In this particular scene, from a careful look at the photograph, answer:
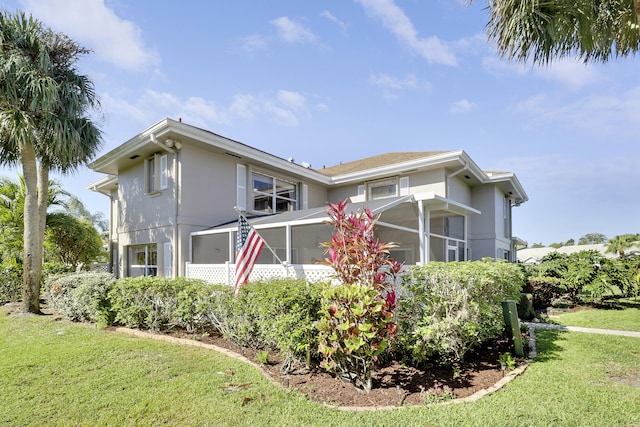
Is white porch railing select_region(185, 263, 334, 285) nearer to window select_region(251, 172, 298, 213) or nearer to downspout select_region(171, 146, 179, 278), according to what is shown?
downspout select_region(171, 146, 179, 278)

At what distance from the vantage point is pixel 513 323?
244 inches

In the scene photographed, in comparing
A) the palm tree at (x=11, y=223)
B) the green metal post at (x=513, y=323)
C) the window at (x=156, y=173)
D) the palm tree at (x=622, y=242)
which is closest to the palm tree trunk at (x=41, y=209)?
the window at (x=156, y=173)

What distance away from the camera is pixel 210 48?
36.1 ft

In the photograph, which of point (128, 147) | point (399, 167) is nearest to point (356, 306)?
point (399, 167)

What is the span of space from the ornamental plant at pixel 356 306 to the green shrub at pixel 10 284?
49.5 feet

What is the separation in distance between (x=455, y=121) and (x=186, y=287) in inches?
516

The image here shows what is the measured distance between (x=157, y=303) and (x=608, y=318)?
41.9ft

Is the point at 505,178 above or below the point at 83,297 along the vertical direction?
above

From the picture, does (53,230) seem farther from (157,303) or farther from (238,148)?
(157,303)

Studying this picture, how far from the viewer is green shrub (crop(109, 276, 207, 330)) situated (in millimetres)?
7781

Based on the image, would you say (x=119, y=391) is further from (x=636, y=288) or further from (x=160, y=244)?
(x=636, y=288)

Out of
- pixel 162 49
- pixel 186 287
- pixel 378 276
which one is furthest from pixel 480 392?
pixel 162 49

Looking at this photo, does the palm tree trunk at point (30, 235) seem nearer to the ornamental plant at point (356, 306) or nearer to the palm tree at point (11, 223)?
the palm tree at point (11, 223)

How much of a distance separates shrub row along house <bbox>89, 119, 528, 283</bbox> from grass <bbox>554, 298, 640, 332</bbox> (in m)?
4.20
